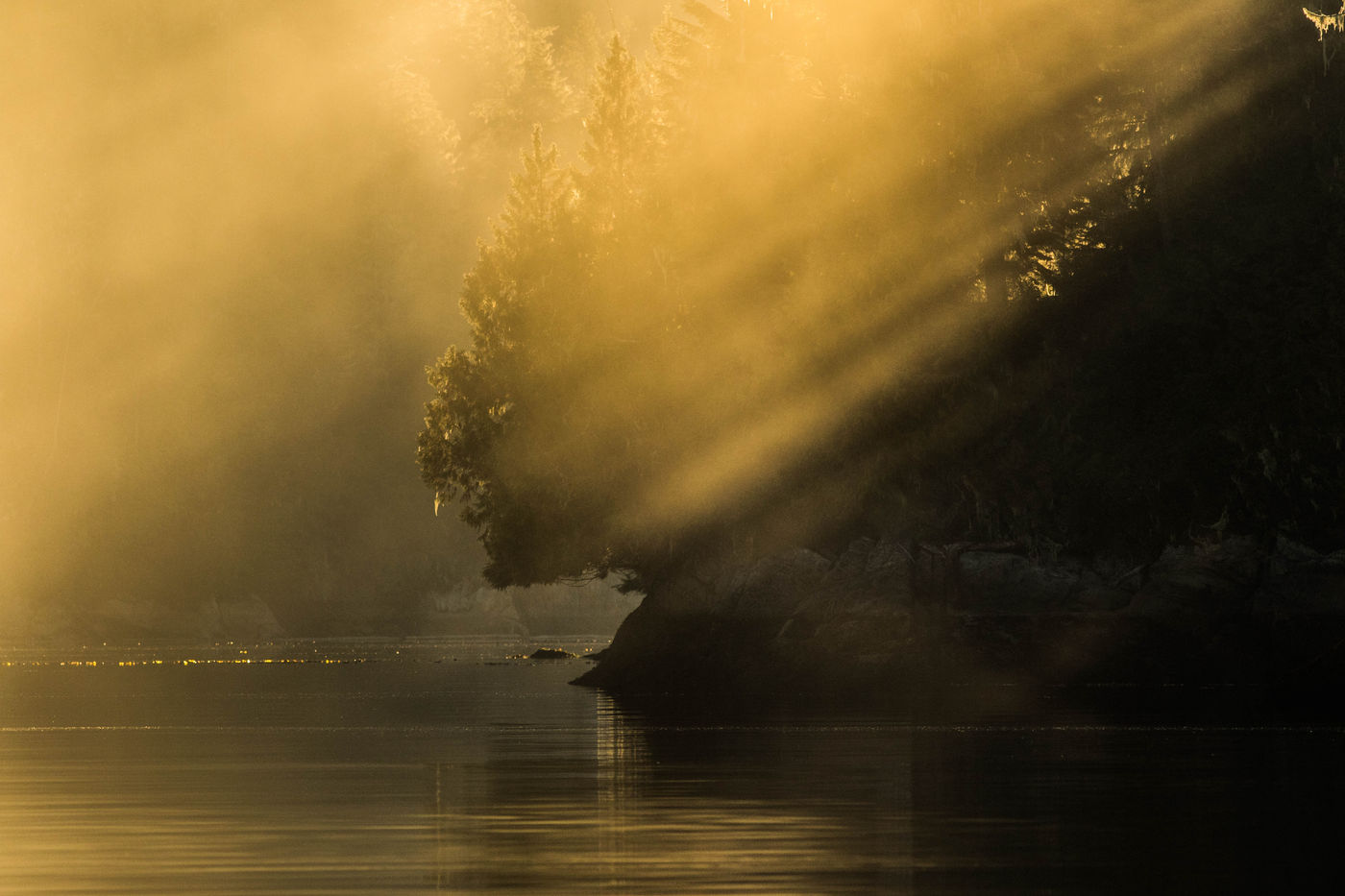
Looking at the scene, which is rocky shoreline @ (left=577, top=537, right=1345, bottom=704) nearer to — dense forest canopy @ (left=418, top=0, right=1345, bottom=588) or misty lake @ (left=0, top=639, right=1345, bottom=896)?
dense forest canopy @ (left=418, top=0, right=1345, bottom=588)

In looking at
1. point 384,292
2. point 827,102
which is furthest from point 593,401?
point 384,292

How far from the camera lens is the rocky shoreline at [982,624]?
4550 cm

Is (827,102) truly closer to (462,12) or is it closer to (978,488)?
(978,488)

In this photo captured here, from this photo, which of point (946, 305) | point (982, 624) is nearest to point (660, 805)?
point (982, 624)

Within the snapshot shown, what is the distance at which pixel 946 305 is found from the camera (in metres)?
50.8

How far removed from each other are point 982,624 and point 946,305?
23.8 ft

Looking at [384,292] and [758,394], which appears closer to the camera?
[758,394]

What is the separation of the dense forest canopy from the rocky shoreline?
2.88 ft

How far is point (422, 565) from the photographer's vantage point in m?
111

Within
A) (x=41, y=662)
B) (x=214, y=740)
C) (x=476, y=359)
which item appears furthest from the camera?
(x=41, y=662)

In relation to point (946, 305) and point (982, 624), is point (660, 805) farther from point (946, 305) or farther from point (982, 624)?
point (946, 305)

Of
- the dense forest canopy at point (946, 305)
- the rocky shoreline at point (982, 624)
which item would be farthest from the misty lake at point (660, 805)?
the dense forest canopy at point (946, 305)

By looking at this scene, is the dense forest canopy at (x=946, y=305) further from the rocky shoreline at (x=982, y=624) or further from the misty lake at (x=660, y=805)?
the misty lake at (x=660, y=805)

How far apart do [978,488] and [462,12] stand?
64.9 metres
